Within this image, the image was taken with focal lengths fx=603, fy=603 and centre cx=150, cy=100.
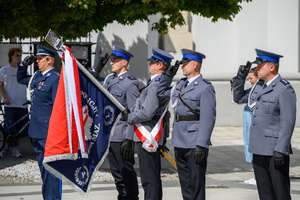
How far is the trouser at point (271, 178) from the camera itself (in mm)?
5852

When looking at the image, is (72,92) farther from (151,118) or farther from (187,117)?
(187,117)

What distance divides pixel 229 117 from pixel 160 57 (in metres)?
12.6

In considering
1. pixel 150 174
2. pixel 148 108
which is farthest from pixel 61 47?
pixel 150 174

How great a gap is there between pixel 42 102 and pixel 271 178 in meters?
2.66

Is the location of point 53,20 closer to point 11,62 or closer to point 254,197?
point 11,62

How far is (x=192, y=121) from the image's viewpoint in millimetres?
6285

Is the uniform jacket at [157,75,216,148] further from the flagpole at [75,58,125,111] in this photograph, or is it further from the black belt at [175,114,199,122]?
the flagpole at [75,58,125,111]

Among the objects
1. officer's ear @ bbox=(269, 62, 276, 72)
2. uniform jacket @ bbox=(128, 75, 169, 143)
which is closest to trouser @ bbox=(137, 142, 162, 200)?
uniform jacket @ bbox=(128, 75, 169, 143)

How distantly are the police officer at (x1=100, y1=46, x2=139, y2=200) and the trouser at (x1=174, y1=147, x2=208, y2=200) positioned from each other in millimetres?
826

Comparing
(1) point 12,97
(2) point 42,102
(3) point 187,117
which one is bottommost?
(1) point 12,97

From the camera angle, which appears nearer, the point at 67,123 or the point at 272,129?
the point at 272,129

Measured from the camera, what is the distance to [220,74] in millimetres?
19203

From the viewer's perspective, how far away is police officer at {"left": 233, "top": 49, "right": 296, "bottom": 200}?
5.82 metres

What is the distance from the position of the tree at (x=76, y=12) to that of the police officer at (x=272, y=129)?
356 cm
